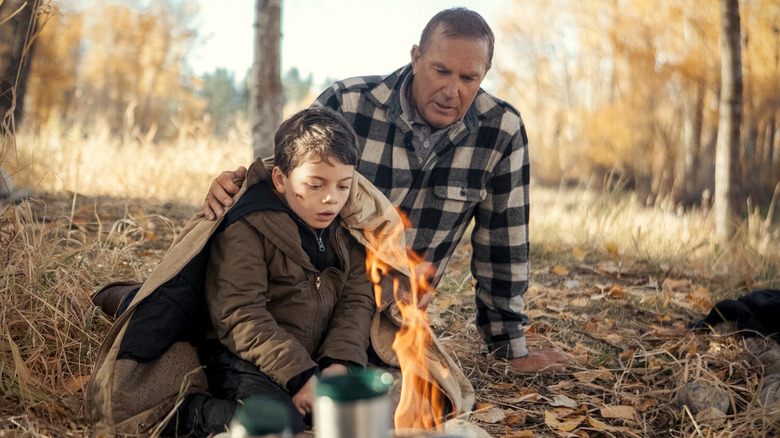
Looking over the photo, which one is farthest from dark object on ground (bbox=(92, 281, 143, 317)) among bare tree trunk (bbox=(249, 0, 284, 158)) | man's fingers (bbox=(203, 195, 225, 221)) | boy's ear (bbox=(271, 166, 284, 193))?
bare tree trunk (bbox=(249, 0, 284, 158))

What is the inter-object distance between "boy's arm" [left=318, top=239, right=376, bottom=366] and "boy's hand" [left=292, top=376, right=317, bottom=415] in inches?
8.7

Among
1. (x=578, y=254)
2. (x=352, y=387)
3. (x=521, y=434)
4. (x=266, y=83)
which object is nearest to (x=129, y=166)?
(x=266, y=83)

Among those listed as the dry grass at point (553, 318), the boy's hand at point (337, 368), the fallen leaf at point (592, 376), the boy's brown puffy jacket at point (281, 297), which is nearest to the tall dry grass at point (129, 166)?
the dry grass at point (553, 318)

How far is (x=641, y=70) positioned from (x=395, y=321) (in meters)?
13.8

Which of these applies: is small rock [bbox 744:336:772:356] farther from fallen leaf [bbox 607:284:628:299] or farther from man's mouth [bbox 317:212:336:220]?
man's mouth [bbox 317:212:336:220]

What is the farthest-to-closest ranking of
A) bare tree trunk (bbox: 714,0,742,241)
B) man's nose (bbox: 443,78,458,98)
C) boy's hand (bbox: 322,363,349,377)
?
bare tree trunk (bbox: 714,0,742,241) → man's nose (bbox: 443,78,458,98) → boy's hand (bbox: 322,363,349,377)

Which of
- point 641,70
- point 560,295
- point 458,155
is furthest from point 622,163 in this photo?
point 458,155

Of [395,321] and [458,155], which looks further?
[458,155]

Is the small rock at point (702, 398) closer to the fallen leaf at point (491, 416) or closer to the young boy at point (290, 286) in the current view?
the fallen leaf at point (491, 416)

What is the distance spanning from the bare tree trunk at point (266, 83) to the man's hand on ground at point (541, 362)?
400cm

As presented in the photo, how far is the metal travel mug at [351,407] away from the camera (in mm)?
1144

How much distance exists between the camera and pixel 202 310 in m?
2.44

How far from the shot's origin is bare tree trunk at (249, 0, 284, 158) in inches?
253

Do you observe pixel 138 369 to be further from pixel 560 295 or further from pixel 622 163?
pixel 622 163
